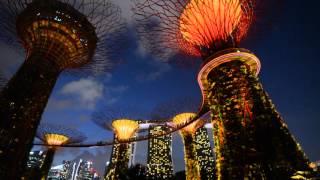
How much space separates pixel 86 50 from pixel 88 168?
621 ft

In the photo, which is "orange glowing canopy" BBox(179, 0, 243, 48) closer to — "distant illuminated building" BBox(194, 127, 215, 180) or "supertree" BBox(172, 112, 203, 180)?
"supertree" BBox(172, 112, 203, 180)

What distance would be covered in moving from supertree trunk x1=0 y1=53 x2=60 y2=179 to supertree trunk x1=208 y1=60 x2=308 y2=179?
781cm

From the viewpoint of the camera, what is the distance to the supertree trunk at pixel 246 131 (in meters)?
7.31

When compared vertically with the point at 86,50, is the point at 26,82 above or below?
below

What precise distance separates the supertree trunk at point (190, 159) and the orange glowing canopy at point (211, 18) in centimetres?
1113

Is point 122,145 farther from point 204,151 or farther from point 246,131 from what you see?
point 204,151

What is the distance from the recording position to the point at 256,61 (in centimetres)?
977

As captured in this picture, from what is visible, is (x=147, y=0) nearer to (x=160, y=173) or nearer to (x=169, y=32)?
(x=169, y=32)

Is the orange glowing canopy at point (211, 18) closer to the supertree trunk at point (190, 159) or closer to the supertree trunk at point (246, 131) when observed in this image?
the supertree trunk at point (246, 131)

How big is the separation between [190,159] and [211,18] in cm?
A: 1220

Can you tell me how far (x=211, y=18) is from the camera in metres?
10.2

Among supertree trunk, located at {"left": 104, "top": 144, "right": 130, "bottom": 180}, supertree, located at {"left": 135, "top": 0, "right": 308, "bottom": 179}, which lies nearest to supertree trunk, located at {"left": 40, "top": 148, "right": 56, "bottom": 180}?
supertree trunk, located at {"left": 104, "top": 144, "right": 130, "bottom": 180}

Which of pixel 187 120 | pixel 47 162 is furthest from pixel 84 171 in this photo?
pixel 187 120

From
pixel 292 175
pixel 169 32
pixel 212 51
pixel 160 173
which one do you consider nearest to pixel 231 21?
pixel 212 51
